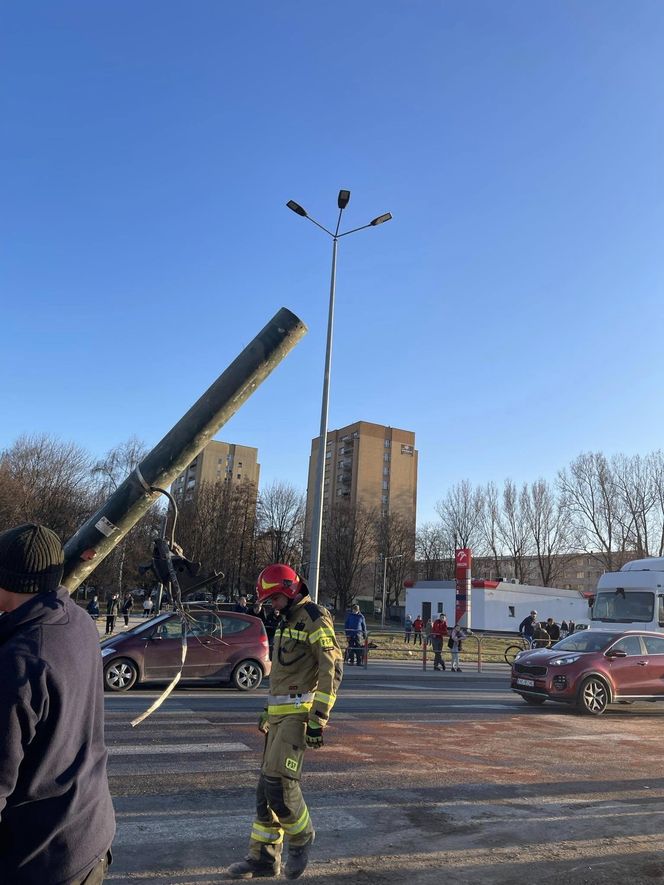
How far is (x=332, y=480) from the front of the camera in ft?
353

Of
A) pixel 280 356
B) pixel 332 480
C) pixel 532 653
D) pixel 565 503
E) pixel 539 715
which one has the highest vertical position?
pixel 332 480

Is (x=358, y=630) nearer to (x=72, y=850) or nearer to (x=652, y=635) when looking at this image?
(x=652, y=635)

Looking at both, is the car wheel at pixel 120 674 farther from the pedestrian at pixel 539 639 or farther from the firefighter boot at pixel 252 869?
the pedestrian at pixel 539 639

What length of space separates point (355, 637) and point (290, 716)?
1649 centimetres

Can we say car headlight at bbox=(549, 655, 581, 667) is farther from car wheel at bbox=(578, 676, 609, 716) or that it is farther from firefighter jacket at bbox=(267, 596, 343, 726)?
firefighter jacket at bbox=(267, 596, 343, 726)

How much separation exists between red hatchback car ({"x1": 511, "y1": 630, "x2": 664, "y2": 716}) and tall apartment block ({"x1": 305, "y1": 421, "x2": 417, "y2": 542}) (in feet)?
274

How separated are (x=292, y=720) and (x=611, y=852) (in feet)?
8.64

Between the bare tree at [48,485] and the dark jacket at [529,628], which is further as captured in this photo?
the bare tree at [48,485]

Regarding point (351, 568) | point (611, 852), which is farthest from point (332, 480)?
point (611, 852)

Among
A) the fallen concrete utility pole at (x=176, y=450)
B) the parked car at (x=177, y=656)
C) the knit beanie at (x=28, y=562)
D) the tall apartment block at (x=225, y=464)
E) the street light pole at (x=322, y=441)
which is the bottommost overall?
the parked car at (x=177, y=656)

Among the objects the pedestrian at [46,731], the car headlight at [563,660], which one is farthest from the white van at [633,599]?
the pedestrian at [46,731]

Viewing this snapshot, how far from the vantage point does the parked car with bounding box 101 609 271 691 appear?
40.4ft

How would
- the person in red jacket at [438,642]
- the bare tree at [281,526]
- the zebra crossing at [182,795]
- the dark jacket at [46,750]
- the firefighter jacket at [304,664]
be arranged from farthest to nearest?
the bare tree at [281,526] < the person in red jacket at [438,642] < the zebra crossing at [182,795] < the firefighter jacket at [304,664] < the dark jacket at [46,750]

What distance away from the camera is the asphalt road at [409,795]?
4.72 m
